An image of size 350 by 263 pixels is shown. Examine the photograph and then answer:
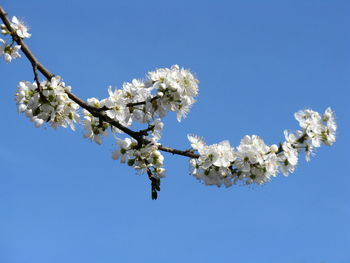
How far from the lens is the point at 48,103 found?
5.76 meters

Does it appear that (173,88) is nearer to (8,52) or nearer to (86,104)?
(86,104)

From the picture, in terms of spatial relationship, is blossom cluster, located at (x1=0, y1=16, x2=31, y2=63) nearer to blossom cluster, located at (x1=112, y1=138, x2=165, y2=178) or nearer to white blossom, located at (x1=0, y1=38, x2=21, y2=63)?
white blossom, located at (x1=0, y1=38, x2=21, y2=63)

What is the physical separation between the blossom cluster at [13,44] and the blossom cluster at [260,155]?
2.41 m

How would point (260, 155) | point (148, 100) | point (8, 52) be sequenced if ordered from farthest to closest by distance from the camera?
point (8, 52) < point (148, 100) < point (260, 155)

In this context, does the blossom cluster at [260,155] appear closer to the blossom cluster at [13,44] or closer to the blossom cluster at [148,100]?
the blossom cluster at [148,100]

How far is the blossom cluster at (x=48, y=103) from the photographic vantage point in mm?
5688

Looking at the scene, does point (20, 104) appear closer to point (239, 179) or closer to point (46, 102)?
point (46, 102)

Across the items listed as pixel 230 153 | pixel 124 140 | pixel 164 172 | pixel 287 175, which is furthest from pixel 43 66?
pixel 287 175

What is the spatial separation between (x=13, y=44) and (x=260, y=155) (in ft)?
10.3

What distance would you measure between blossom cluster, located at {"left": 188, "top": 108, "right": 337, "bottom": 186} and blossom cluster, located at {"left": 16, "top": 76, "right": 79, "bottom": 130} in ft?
4.79

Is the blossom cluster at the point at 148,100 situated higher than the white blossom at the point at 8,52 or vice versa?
the white blossom at the point at 8,52

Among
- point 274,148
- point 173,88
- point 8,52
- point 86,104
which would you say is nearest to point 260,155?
point 274,148

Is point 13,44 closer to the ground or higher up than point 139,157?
higher up

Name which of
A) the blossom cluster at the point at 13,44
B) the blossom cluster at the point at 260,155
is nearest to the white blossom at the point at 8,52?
the blossom cluster at the point at 13,44
